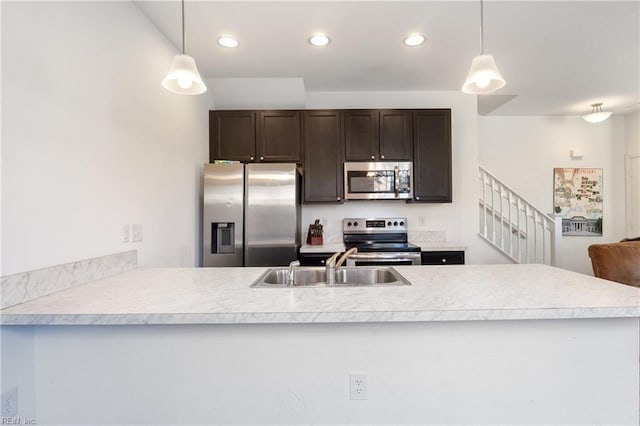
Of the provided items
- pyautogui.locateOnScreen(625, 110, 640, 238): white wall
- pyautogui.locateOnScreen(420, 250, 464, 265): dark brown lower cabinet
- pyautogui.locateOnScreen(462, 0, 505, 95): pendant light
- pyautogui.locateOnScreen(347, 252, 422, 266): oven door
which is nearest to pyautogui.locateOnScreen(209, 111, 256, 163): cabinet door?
pyautogui.locateOnScreen(347, 252, 422, 266): oven door

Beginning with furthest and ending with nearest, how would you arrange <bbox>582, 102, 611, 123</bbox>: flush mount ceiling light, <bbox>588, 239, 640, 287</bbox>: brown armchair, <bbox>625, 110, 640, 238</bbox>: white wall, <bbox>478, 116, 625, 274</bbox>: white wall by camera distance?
<bbox>478, 116, 625, 274</bbox>: white wall
<bbox>625, 110, 640, 238</bbox>: white wall
<bbox>582, 102, 611, 123</bbox>: flush mount ceiling light
<bbox>588, 239, 640, 287</bbox>: brown armchair

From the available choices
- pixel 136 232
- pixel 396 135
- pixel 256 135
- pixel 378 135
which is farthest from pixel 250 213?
pixel 396 135

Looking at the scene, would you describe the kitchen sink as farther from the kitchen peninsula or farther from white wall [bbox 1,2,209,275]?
white wall [bbox 1,2,209,275]

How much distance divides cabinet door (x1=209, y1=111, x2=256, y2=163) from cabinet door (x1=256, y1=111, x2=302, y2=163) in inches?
3.4

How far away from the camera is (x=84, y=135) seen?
5.36 feet

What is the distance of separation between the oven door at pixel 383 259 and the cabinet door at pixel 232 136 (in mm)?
1497

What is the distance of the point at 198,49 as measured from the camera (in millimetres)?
2705

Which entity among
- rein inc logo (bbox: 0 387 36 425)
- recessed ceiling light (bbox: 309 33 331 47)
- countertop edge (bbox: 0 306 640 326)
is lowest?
rein inc logo (bbox: 0 387 36 425)

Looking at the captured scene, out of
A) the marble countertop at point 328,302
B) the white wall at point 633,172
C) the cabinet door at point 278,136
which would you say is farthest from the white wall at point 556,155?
the marble countertop at point 328,302

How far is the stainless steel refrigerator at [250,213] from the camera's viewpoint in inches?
116

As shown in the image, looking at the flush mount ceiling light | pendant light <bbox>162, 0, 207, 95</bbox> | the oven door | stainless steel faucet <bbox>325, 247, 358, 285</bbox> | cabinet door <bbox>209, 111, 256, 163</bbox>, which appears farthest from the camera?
the flush mount ceiling light

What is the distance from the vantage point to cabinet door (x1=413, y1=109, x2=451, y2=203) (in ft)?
11.3

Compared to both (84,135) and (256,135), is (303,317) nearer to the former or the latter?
(84,135)

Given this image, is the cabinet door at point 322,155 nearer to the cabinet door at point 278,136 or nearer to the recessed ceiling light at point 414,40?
the cabinet door at point 278,136
